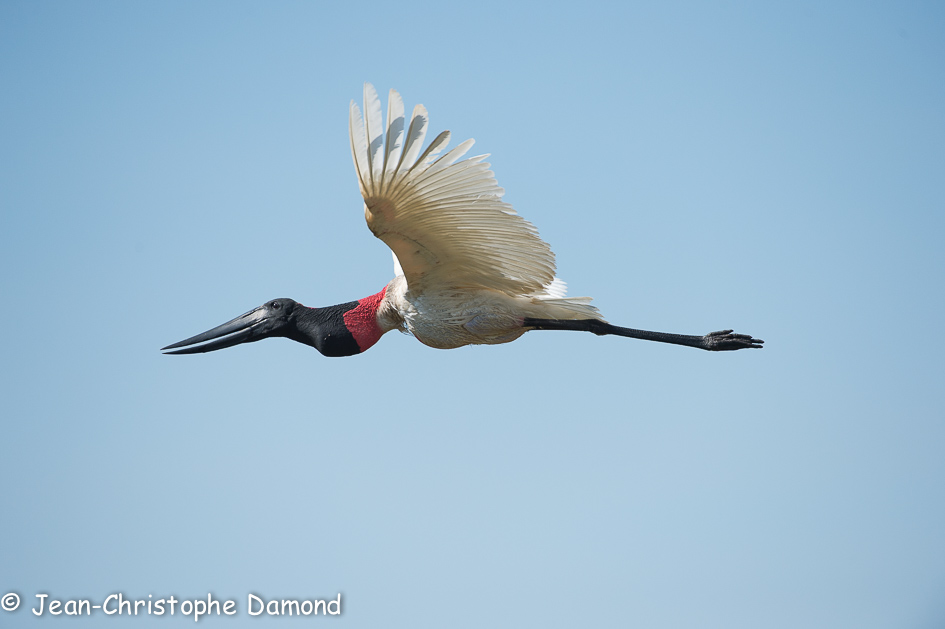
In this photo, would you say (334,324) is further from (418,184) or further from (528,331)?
(418,184)

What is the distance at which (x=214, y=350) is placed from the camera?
8602 millimetres

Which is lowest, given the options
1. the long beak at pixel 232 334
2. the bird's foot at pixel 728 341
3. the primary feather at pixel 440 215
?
the bird's foot at pixel 728 341

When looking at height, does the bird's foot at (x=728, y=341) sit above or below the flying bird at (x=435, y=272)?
below

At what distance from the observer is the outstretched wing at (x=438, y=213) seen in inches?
227

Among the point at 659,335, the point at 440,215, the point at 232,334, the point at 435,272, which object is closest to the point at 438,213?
the point at 440,215

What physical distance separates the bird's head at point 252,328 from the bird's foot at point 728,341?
3.57 m

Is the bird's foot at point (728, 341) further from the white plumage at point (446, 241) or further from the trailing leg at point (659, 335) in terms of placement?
the white plumage at point (446, 241)

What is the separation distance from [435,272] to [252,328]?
7.09 feet

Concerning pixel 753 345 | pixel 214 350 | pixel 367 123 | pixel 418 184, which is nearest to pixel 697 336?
pixel 753 345

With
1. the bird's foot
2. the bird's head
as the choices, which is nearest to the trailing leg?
the bird's foot

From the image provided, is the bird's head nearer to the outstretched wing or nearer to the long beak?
the long beak

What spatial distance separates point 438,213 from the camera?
21.4 ft

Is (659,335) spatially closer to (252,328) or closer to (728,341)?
(728,341)

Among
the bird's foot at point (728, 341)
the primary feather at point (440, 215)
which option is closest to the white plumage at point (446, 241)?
the primary feather at point (440, 215)
